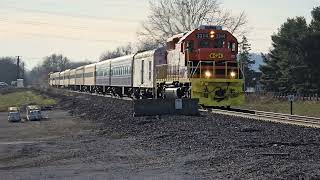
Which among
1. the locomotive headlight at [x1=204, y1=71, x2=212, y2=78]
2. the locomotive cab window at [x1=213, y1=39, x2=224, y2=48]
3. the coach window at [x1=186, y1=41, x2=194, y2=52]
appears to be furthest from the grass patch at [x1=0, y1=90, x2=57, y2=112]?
the locomotive headlight at [x1=204, y1=71, x2=212, y2=78]

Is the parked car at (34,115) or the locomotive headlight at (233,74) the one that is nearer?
the locomotive headlight at (233,74)

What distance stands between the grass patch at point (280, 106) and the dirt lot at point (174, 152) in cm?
1485

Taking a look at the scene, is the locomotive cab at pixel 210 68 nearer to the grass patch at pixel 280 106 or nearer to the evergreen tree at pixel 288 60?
the grass patch at pixel 280 106

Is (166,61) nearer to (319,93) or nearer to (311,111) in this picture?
(311,111)

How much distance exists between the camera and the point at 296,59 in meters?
56.8

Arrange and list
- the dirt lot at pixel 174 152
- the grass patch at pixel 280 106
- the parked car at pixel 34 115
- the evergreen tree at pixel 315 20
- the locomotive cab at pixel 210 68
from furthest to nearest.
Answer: the evergreen tree at pixel 315 20, the grass patch at pixel 280 106, the parked car at pixel 34 115, the locomotive cab at pixel 210 68, the dirt lot at pixel 174 152

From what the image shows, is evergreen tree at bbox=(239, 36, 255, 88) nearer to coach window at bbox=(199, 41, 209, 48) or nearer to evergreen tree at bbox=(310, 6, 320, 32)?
evergreen tree at bbox=(310, 6, 320, 32)

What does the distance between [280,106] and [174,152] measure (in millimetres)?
27977

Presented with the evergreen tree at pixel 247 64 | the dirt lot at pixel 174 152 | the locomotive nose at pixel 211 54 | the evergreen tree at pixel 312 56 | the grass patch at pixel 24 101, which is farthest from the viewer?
the evergreen tree at pixel 247 64

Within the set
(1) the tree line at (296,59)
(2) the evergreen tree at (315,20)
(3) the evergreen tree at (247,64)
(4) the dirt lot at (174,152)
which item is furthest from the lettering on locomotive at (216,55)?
(3) the evergreen tree at (247,64)

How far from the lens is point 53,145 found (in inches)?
708

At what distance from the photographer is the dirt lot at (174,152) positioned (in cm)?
1045

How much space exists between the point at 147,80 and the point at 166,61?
12.6ft

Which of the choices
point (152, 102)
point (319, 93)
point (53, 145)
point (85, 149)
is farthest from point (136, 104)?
point (319, 93)
